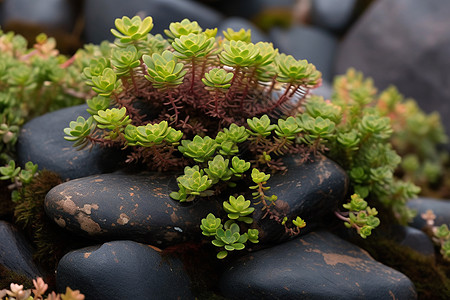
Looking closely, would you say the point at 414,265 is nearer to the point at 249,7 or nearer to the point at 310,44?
the point at 310,44

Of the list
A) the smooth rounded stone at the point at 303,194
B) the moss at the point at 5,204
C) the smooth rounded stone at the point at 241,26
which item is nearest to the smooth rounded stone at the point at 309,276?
the smooth rounded stone at the point at 303,194

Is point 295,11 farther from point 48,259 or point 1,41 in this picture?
point 48,259

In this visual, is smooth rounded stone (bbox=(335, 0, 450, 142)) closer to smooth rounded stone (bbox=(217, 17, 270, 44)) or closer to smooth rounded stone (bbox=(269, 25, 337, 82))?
smooth rounded stone (bbox=(269, 25, 337, 82))

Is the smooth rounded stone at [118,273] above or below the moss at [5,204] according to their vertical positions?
above

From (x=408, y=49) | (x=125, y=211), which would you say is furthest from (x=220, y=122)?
(x=408, y=49)

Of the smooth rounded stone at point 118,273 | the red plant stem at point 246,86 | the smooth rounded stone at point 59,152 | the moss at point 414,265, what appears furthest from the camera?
the moss at point 414,265

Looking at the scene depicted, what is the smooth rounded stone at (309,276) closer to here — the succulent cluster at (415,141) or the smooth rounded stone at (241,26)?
the succulent cluster at (415,141)

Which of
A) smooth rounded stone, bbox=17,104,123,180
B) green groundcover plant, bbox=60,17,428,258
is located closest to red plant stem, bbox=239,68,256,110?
green groundcover plant, bbox=60,17,428,258
